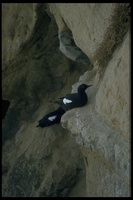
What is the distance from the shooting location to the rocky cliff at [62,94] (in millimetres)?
6234

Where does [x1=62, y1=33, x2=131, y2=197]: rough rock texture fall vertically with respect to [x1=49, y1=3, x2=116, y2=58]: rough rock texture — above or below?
below

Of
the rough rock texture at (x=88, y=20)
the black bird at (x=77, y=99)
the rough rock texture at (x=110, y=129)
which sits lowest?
the rough rock texture at (x=110, y=129)

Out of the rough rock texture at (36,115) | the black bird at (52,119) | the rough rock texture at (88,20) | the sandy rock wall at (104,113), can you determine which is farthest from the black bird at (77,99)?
the rough rock texture at (36,115)

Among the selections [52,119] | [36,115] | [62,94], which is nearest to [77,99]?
[52,119]

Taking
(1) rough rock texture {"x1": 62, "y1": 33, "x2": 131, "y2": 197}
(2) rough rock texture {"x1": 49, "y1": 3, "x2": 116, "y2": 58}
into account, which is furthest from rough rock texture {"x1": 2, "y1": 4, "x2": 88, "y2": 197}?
(1) rough rock texture {"x1": 62, "y1": 33, "x2": 131, "y2": 197}

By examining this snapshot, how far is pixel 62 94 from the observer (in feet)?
40.7

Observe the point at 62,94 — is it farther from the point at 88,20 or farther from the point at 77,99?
the point at 88,20

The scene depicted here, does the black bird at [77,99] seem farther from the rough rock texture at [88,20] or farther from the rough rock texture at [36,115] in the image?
the rough rock texture at [36,115]

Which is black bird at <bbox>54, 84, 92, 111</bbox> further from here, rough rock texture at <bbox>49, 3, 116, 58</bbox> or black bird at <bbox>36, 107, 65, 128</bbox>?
black bird at <bbox>36, 107, 65, 128</bbox>

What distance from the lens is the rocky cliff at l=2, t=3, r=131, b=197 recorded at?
6.23 metres

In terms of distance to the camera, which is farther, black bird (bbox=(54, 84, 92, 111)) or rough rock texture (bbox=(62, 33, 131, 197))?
black bird (bbox=(54, 84, 92, 111))

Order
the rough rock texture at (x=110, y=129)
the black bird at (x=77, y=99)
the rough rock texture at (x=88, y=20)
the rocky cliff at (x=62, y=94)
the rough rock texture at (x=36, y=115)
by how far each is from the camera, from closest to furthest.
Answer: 1. the rough rock texture at (x=110, y=129)
2. the rocky cliff at (x=62, y=94)
3. the rough rock texture at (x=88, y=20)
4. the black bird at (x=77, y=99)
5. the rough rock texture at (x=36, y=115)

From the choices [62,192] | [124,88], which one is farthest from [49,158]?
[124,88]

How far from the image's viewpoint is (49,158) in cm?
1208
